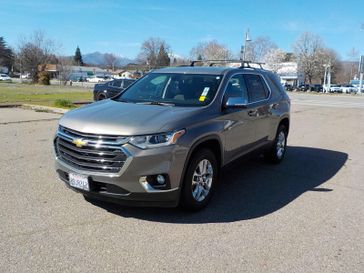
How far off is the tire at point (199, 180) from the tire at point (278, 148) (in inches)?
96.9

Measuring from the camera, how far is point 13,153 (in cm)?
723

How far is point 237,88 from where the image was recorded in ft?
18.0

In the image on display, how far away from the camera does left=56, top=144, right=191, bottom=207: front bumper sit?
3.85 m

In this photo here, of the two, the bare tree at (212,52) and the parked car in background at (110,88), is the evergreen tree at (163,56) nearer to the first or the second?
the bare tree at (212,52)

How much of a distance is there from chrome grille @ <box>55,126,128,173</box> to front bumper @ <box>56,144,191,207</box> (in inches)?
A: 2.3

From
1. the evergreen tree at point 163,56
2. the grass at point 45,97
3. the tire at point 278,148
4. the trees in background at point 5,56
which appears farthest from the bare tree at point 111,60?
the tire at point 278,148

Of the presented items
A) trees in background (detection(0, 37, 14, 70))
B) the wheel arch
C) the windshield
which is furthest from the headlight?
trees in background (detection(0, 37, 14, 70))

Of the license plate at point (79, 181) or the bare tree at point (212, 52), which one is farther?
the bare tree at point (212, 52)

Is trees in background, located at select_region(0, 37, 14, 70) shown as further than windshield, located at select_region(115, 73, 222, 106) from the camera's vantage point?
Yes

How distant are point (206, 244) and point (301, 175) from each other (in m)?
3.31

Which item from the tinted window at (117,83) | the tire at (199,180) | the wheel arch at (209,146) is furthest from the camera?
the tinted window at (117,83)

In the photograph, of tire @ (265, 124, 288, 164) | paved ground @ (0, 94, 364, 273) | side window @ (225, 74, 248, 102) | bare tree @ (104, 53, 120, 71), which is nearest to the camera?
paved ground @ (0, 94, 364, 273)

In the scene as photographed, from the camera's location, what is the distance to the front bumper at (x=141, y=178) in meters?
3.85

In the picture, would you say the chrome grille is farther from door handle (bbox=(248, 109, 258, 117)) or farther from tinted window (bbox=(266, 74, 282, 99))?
tinted window (bbox=(266, 74, 282, 99))
